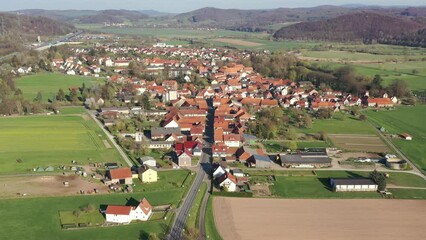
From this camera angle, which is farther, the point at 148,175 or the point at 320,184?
the point at 320,184

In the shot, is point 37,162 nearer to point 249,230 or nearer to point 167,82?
point 249,230

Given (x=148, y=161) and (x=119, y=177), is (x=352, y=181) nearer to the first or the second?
(x=148, y=161)

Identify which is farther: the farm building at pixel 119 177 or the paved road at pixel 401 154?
the paved road at pixel 401 154

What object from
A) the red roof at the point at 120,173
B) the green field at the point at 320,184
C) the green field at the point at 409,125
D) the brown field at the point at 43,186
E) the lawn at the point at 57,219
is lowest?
the green field at the point at 320,184

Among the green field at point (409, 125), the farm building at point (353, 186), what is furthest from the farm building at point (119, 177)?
the green field at point (409, 125)

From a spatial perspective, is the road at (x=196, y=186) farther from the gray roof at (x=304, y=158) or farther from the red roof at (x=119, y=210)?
the gray roof at (x=304, y=158)

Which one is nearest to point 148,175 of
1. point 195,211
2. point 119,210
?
point 195,211
